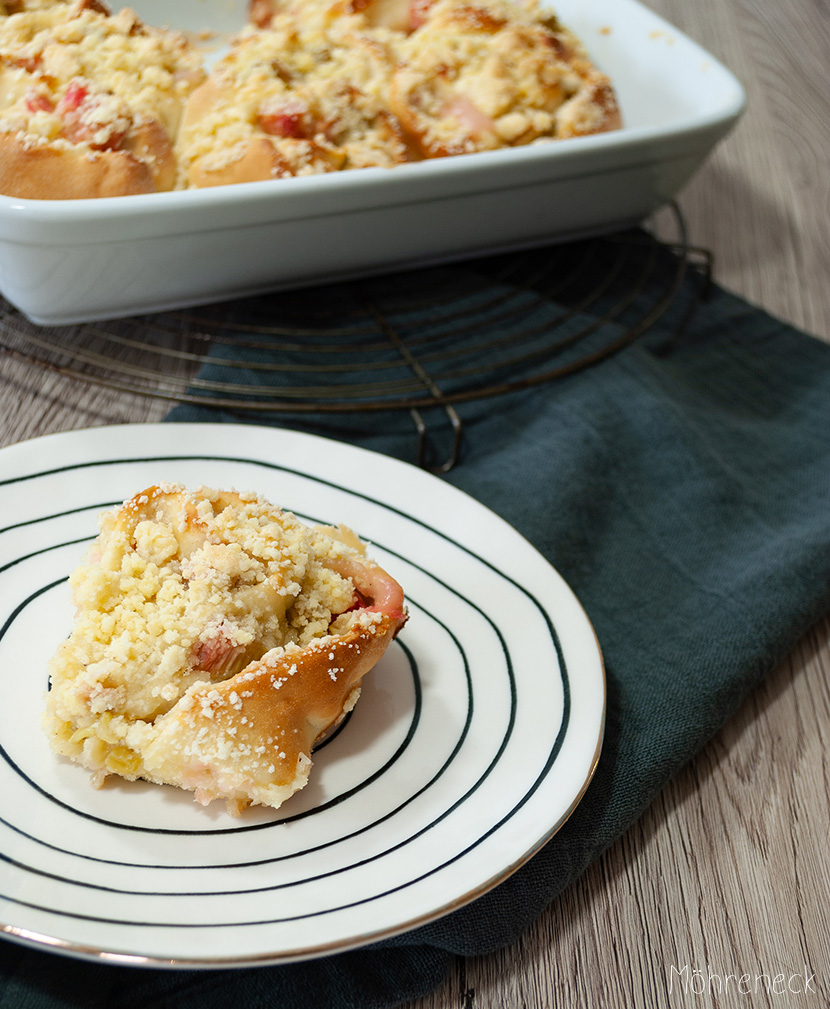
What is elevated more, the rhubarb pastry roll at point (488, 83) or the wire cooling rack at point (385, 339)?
the rhubarb pastry roll at point (488, 83)

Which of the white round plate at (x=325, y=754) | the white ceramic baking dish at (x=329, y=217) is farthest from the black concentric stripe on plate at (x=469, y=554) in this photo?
the white ceramic baking dish at (x=329, y=217)

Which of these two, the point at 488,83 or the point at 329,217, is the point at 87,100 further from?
the point at 488,83

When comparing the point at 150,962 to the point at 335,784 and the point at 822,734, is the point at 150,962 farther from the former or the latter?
the point at 822,734

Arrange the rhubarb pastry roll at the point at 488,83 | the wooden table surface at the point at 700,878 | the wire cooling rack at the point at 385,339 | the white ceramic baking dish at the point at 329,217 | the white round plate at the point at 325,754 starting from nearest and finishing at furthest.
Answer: the white round plate at the point at 325,754 → the wooden table surface at the point at 700,878 → the white ceramic baking dish at the point at 329,217 → the wire cooling rack at the point at 385,339 → the rhubarb pastry roll at the point at 488,83

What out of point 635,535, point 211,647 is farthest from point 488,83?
point 211,647

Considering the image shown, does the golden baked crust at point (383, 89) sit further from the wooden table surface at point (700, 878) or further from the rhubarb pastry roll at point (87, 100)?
the wooden table surface at point (700, 878)

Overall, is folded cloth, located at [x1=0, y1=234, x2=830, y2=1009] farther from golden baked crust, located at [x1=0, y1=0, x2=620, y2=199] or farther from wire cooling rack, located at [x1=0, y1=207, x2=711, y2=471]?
golden baked crust, located at [x1=0, y1=0, x2=620, y2=199]

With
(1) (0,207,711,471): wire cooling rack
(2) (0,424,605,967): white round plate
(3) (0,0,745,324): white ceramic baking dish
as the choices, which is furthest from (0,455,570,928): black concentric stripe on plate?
(3) (0,0,745,324): white ceramic baking dish
